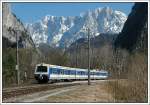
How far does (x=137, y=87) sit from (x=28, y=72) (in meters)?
36.7

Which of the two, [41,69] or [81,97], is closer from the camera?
[81,97]

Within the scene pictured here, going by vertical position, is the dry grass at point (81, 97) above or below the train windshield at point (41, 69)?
below

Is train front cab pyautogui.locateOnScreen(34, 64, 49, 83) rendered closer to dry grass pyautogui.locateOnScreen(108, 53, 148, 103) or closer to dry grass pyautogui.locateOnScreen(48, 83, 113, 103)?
dry grass pyautogui.locateOnScreen(48, 83, 113, 103)

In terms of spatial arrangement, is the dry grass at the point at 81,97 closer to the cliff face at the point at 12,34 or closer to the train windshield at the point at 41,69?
the train windshield at the point at 41,69

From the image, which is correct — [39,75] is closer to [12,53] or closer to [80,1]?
[12,53]

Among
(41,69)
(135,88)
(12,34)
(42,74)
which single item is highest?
(12,34)

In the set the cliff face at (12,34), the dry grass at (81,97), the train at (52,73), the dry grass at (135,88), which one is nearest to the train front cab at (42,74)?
the train at (52,73)

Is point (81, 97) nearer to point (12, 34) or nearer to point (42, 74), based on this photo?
point (42, 74)

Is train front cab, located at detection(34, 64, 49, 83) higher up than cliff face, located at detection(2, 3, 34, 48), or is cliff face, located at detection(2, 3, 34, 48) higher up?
cliff face, located at detection(2, 3, 34, 48)

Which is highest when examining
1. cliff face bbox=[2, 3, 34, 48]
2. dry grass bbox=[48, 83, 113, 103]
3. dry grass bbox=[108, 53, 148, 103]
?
cliff face bbox=[2, 3, 34, 48]

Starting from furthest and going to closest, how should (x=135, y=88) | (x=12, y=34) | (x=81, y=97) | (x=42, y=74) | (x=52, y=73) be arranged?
(x=12, y=34) → (x=52, y=73) → (x=42, y=74) → (x=81, y=97) → (x=135, y=88)

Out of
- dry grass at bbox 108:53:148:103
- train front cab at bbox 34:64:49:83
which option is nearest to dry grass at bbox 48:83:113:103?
dry grass at bbox 108:53:148:103

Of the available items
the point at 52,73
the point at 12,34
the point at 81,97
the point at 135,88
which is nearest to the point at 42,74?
the point at 52,73

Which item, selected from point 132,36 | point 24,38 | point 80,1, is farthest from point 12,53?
point 132,36
